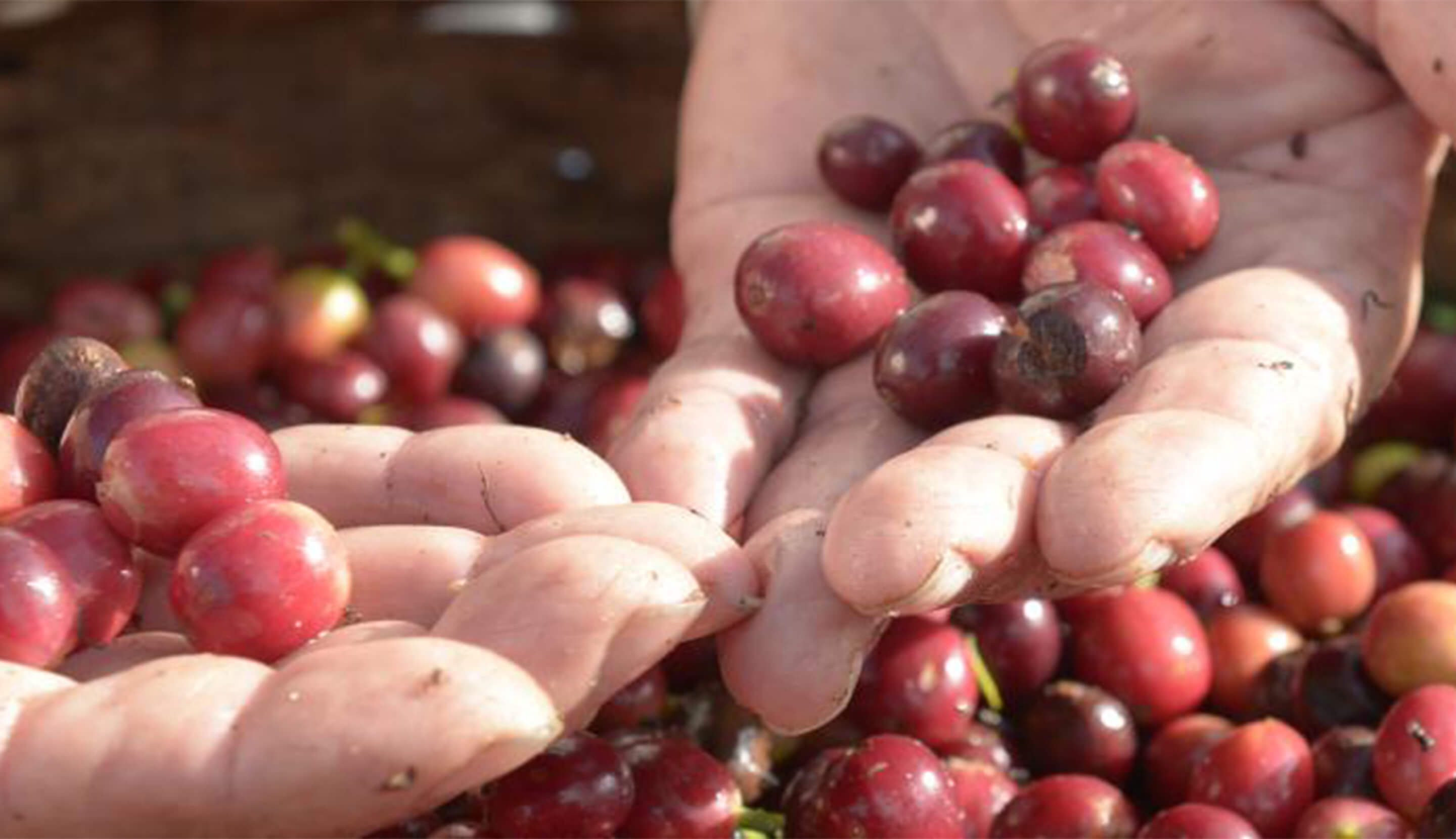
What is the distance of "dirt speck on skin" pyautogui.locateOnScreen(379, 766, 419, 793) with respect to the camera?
A: 2197mm

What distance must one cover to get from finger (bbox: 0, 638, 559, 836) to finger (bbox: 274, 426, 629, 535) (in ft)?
1.71

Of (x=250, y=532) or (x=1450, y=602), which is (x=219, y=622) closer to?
(x=250, y=532)

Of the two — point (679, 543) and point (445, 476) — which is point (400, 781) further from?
point (445, 476)

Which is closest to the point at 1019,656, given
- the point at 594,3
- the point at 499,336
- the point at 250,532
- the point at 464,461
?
the point at 464,461

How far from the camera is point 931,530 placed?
248cm

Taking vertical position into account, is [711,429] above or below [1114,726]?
above

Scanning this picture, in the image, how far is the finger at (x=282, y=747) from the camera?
2203mm

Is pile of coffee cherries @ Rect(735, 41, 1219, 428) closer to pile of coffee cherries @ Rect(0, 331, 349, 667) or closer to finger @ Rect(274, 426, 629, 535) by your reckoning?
finger @ Rect(274, 426, 629, 535)

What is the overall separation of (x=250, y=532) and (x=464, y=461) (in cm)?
35

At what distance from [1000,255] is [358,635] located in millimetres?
1551

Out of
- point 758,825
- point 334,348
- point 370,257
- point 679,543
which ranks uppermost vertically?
point 679,543

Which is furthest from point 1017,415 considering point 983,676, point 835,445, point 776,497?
point 983,676

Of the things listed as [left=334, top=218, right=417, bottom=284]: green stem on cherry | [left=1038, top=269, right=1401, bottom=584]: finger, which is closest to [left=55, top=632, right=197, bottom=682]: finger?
[left=1038, top=269, right=1401, bottom=584]: finger

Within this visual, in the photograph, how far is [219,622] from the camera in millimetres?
2586
